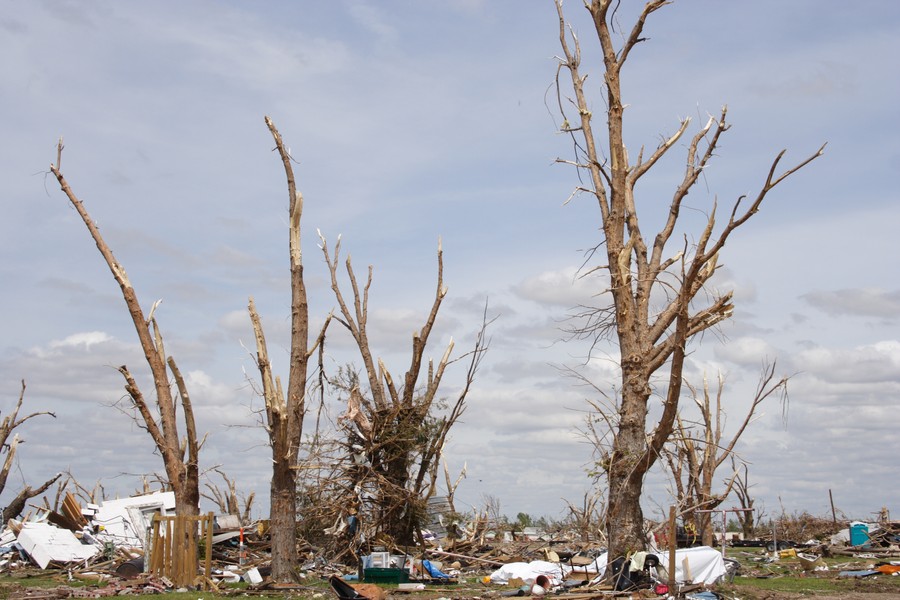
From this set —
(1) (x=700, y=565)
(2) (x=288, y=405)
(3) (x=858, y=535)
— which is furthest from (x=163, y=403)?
(3) (x=858, y=535)

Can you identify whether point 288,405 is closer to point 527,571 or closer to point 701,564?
point 527,571

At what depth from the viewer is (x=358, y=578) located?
15.9m

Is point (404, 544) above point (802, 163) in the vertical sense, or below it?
below

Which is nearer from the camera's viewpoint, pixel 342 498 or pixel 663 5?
pixel 663 5

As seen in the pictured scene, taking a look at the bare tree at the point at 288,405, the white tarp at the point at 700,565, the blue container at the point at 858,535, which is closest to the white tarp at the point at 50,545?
the bare tree at the point at 288,405

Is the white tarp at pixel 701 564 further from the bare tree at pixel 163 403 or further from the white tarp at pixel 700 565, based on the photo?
the bare tree at pixel 163 403

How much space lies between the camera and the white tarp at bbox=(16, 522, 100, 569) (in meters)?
19.5

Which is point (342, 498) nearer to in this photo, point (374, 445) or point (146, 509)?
point (374, 445)

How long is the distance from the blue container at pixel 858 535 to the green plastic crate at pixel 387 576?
14735mm

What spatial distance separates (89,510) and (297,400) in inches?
360

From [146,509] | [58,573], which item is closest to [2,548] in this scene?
[58,573]

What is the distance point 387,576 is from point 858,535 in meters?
15.1

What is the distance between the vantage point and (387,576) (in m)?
15.3

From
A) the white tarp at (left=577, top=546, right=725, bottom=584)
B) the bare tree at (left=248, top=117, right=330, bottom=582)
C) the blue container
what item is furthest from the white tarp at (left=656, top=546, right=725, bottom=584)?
the blue container
